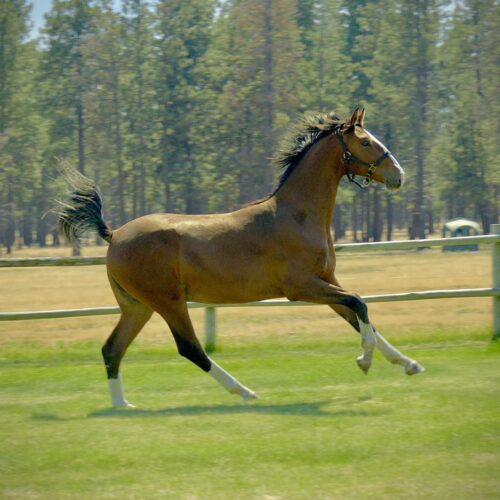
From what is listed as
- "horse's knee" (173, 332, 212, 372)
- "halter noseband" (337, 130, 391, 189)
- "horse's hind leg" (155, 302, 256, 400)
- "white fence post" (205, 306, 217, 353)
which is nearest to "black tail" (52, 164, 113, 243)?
"horse's hind leg" (155, 302, 256, 400)

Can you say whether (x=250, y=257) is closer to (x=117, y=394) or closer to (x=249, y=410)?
(x=249, y=410)

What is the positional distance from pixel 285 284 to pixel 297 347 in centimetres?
325

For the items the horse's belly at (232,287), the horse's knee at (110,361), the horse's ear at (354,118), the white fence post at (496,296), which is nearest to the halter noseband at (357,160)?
the horse's ear at (354,118)

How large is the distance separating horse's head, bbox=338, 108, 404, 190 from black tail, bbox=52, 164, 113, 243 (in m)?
2.38

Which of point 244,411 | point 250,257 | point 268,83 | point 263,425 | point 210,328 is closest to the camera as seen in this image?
point 263,425

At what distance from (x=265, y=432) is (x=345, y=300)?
1.82 m

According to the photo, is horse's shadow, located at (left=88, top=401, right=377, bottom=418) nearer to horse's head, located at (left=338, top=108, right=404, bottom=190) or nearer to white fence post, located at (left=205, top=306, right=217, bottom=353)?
horse's head, located at (left=338, top=108, right=404, bottom=190)

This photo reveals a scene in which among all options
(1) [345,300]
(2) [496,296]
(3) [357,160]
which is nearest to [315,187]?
(3) [357,160]

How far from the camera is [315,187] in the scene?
26.0 ft

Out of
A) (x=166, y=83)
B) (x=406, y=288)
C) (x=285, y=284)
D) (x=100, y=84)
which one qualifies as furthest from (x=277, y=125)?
(x=285, y=284)

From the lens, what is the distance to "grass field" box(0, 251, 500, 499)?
486 centimetres

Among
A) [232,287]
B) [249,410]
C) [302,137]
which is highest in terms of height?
[302,137]

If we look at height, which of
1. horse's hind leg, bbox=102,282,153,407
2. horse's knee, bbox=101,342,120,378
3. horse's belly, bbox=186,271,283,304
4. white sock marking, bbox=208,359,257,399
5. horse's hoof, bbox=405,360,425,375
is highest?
horse's belly, bbox=186,271,283,304

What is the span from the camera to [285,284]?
768 centimetres
